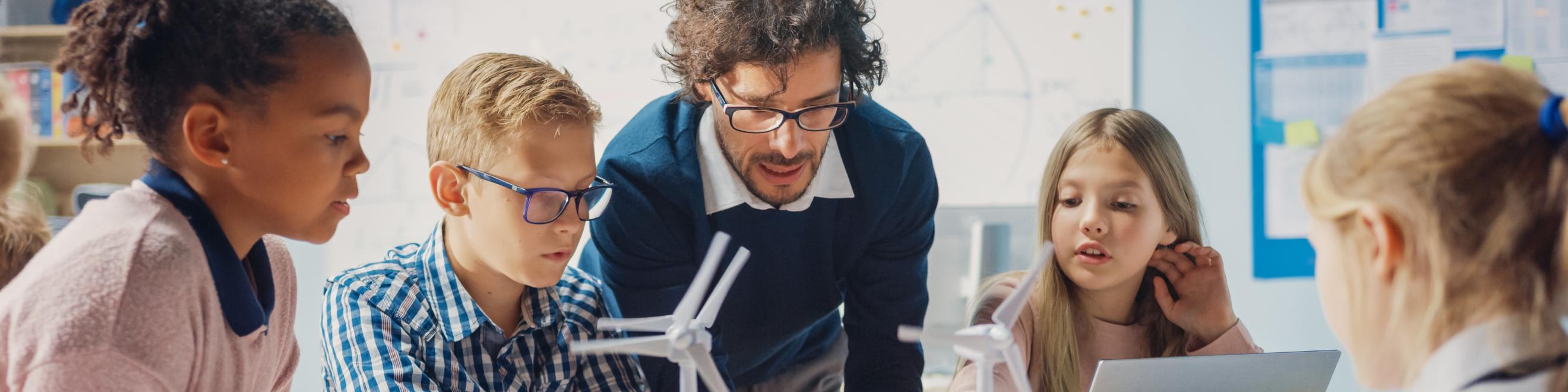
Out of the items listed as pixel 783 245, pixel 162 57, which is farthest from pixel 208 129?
pixel 783 245

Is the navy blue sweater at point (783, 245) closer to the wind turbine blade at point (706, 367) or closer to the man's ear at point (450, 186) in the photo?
the man's ear at point (450, 186)

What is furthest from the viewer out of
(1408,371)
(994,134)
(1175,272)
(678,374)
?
(994,134)

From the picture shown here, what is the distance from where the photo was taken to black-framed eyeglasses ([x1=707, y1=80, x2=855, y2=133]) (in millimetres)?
1799

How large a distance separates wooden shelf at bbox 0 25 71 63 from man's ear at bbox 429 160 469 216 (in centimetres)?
299

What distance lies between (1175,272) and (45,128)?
403cm

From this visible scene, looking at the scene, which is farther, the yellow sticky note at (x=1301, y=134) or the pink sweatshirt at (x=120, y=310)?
the yellow sticky note at (x=1301, y=134)

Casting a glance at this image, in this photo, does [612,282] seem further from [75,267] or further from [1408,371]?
[1408,371]

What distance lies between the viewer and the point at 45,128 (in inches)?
151

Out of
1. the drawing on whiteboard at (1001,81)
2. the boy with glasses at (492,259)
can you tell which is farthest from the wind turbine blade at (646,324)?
the drawing on whiteboard at (1001,81)

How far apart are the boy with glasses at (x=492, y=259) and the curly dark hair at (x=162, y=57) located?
1.46ft

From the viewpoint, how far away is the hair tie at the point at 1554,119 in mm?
995

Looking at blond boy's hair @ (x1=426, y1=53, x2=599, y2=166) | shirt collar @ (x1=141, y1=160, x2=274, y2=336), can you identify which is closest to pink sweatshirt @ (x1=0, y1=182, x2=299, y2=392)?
shirt collar @ (x1=141, y1=160, x2=274, y2=336)

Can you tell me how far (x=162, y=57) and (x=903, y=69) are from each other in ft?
8.76

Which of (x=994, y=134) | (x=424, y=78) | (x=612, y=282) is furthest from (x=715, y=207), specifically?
(x=424, y=78)
